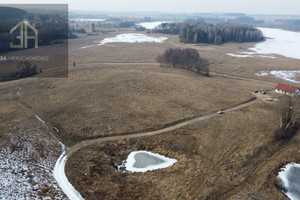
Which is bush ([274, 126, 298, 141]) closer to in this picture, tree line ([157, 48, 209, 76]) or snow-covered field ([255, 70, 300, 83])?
snow-covered field ([255, 70, 300, 83])

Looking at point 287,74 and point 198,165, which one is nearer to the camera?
point 198,165

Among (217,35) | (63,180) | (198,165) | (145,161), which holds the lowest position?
(63,180)

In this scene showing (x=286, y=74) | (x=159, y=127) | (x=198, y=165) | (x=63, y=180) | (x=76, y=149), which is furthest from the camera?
(x=286, y=74)

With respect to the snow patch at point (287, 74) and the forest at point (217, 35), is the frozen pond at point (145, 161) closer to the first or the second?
the snow patch at point (287, 74)

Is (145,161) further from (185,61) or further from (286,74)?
(286,74)

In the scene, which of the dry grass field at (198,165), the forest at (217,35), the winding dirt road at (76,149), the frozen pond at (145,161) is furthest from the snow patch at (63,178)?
the forest at (217,35)

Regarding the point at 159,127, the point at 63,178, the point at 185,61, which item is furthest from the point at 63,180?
the point at 185,61

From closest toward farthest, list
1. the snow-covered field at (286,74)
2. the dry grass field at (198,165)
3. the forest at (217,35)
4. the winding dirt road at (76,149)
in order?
1. the winding dirt road at (76,149)
2. the dry grass field at (198,165)
3. the snow-covered field at (286,74)
4. the forest at (217,35)
